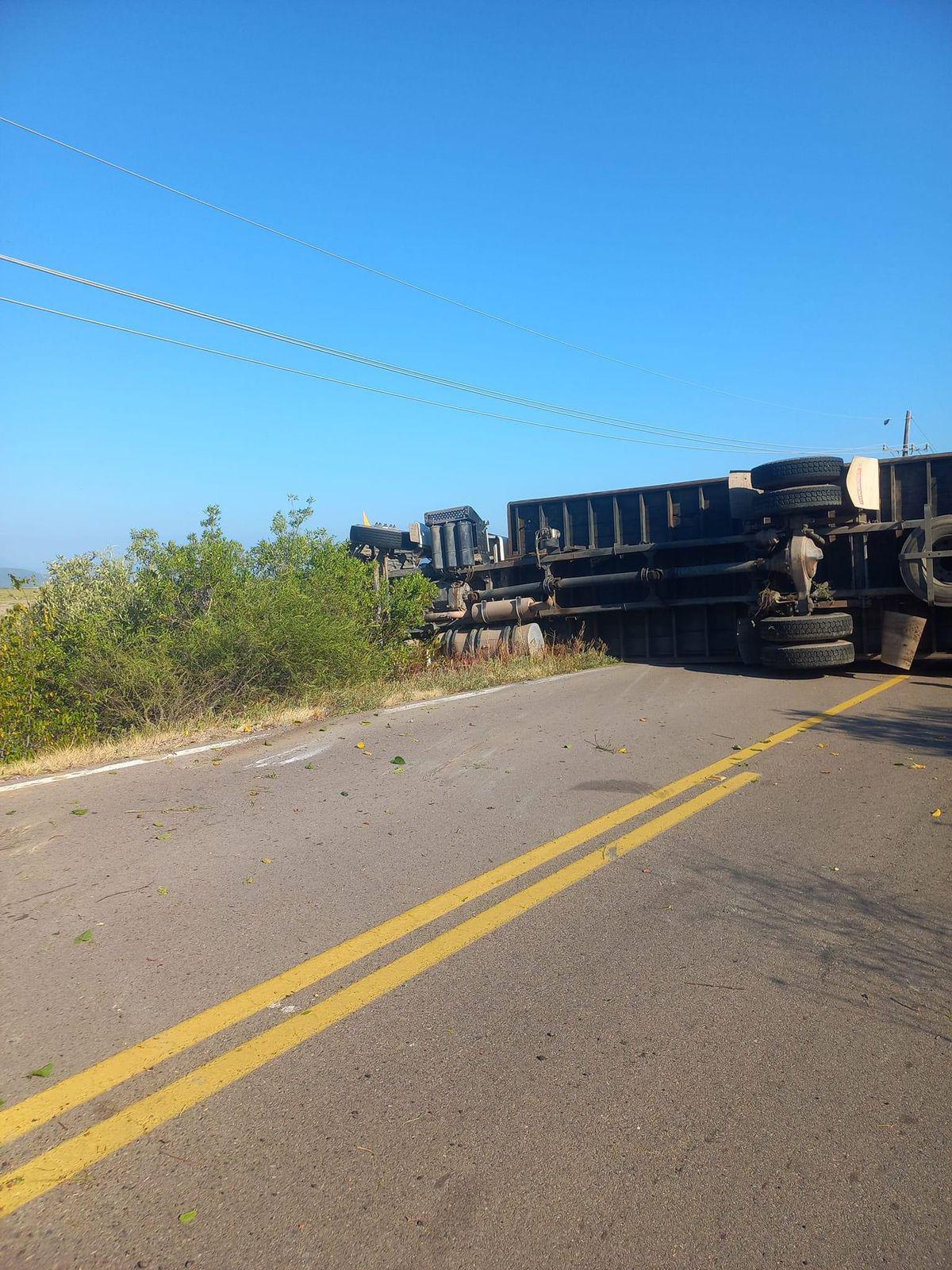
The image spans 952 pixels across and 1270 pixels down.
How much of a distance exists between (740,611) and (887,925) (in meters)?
11.1

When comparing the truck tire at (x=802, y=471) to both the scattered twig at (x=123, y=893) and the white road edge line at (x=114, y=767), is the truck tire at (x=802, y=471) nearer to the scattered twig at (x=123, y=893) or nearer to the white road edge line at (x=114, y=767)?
the white road edge line at (x=114, y=767)

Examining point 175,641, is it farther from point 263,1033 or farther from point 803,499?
point 803,499

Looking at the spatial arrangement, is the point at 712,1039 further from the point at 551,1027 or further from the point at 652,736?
the point at 652,736

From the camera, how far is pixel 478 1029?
3.05 meters

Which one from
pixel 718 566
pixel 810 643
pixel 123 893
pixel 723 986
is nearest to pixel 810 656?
pixel 810 643

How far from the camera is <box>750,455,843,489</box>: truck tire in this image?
12.6 metres

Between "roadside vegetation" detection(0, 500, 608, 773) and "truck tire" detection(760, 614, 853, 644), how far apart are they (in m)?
3.11

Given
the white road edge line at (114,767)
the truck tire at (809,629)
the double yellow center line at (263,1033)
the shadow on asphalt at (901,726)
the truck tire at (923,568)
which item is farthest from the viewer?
the truck tire at (923,568)

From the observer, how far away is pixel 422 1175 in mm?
2344

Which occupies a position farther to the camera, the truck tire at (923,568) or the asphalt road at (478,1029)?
the truck tire at (923,568)

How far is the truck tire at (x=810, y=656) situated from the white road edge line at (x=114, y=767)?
7378mm

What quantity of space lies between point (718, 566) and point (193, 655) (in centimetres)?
829

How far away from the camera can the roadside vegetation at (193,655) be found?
9070 mm

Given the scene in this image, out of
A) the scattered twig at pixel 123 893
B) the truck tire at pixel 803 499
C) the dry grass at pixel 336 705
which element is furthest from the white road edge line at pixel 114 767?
the truck tire at pixel 803 499
